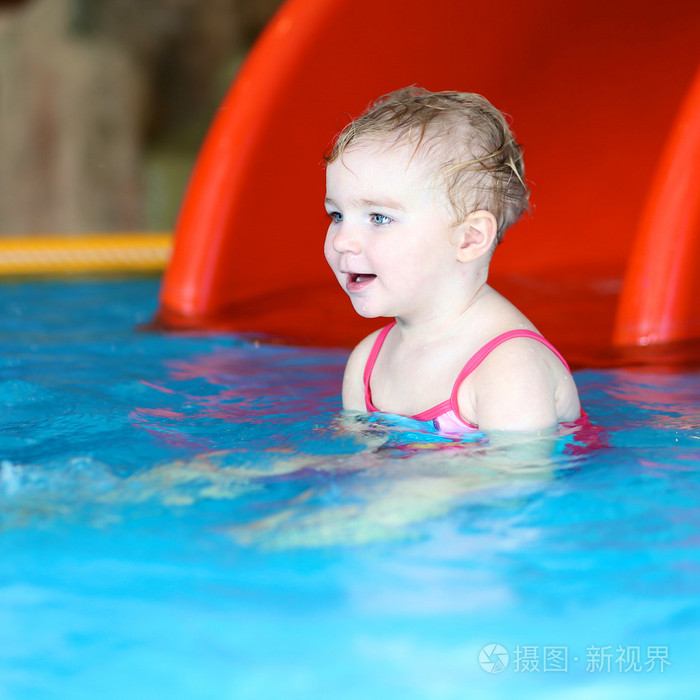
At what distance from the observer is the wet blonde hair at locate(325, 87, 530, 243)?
1.60 metres

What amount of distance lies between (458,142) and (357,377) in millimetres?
482

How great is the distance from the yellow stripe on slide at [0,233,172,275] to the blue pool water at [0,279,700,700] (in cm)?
288

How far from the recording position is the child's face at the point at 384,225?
62.9 inches

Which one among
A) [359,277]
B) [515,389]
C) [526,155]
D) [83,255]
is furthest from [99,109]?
[515,389]

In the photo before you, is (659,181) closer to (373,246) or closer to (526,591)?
(373,246)

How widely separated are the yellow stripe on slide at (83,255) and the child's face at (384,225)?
9.94ft

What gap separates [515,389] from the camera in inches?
61.0

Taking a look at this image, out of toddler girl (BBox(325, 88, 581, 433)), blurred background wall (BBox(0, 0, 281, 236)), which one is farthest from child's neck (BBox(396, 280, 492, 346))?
blurred background wall (BBox(0, 0, 281, 236))

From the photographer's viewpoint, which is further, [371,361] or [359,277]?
[371,361]

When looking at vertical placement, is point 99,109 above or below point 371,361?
above

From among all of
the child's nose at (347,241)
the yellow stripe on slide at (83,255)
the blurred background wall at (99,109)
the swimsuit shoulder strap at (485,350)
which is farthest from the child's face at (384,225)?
the blurred background wall at (99,109)

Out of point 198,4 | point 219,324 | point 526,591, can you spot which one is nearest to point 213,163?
point 219,324

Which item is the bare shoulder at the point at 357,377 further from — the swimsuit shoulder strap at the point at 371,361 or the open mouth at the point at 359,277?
the open mouth at the point at 359,277

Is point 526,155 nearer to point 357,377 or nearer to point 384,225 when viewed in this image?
point 357,377
